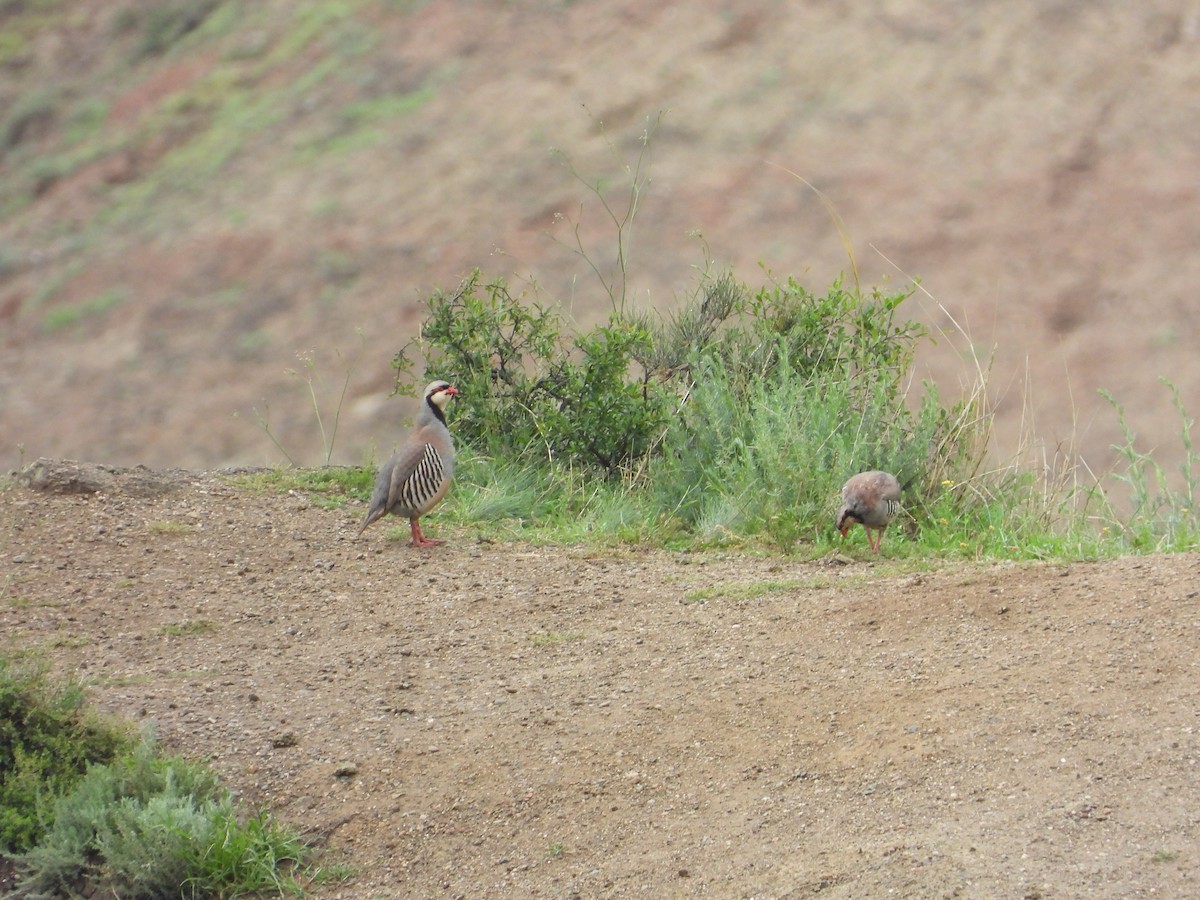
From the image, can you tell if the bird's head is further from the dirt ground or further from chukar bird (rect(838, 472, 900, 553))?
chukar bird (rect(838, 472, 900, 553))

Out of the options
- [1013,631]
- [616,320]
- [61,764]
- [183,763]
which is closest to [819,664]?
[1013,631]

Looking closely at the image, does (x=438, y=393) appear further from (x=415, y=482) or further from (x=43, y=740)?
(x=43, y=740)

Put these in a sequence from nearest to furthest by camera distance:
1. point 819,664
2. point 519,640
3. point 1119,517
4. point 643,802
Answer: point 643,802 → point 819,664 → point 519,640 → point 1119,517

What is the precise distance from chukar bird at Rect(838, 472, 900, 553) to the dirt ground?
0.18m

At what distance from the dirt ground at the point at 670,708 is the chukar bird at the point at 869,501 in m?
0.18

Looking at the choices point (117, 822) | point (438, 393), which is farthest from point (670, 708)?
point (438, 393)

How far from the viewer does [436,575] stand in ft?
19.1

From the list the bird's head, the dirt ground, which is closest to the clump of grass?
the dirt ground

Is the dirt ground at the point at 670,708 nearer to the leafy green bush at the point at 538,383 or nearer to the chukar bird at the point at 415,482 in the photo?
the chukar bird at the point at 415,482

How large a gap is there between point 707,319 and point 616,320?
55 centimetres

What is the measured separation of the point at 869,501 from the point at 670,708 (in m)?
1.87

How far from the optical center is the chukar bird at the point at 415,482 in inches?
241

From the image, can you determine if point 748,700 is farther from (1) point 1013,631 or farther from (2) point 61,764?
(2) point 61,764

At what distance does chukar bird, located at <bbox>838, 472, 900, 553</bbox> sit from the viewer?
18.9ft
